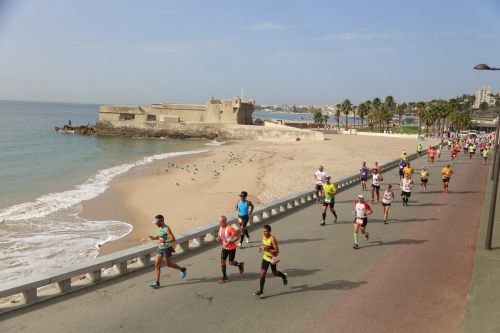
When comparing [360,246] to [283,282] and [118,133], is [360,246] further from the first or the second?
[118,133]

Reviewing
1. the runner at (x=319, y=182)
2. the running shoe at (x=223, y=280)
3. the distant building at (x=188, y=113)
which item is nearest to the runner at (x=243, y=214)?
the running shoe at (x=223, y=280)

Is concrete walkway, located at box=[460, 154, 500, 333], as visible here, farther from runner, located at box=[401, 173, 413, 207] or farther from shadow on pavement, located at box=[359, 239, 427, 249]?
runner, located at box=[401, 173, 413, 207]

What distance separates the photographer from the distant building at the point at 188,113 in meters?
80.3

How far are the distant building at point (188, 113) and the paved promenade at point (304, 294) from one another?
6934 centimetres

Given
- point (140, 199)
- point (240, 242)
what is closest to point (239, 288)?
point (240, 242)

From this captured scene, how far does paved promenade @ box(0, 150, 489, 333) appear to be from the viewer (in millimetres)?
6586

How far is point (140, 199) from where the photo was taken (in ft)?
74.5

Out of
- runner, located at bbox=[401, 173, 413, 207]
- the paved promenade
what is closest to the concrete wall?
runner, located at bbox=[401, 173, 413, 207]

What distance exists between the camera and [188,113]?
84.6 metres

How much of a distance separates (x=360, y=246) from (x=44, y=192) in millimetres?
20840

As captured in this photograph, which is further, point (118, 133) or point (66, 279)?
point (118, 133)

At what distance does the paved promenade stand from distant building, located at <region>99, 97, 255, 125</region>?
69.3 m

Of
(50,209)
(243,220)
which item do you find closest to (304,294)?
(243,220)

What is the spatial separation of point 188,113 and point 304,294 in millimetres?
79124
